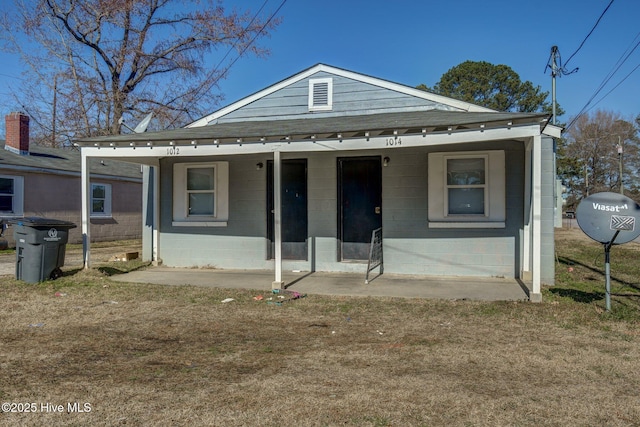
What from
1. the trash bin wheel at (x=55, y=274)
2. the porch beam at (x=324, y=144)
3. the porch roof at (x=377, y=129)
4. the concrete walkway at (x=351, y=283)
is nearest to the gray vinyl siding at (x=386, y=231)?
the concrete walkway at (x=351, y=283)

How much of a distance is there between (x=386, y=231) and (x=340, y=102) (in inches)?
122

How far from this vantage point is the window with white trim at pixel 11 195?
13781 mm

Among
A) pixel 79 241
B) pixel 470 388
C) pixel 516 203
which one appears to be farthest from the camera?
pixel 79 241

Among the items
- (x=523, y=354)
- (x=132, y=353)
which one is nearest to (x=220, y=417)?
(x=132, y=353)

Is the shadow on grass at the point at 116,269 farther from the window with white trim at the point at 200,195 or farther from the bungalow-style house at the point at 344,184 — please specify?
the window with white trim at the point at 200,195

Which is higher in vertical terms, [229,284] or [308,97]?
[308,97]

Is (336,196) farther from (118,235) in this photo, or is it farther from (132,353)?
(118,235)

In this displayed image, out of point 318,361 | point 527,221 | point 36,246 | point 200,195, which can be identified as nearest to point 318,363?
point 318,361

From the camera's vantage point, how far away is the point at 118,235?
1766 centimetres

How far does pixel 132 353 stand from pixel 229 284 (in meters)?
3.51

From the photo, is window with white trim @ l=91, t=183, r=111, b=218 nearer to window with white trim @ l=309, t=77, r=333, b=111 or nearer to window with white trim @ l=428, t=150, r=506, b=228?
window with white trim @ l=309, t=77, r=333, b=111

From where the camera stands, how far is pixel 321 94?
9984 millimetres

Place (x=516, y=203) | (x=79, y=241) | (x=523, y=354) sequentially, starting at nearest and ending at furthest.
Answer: (x=523, y=354) < (x=516, y=203) < (x=79, y=241)

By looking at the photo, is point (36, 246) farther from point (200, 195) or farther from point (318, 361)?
point (318, 361)
